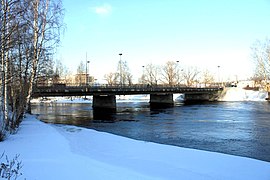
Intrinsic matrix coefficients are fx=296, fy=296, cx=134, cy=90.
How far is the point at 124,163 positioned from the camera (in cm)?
1123

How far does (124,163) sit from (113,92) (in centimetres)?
5286

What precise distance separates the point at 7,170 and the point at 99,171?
2.81 meters

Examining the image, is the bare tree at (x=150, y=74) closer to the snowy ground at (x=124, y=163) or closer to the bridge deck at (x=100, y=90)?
the bridge deck at (x=100, y=90)

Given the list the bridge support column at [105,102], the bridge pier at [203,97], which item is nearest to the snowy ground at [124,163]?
the bridge support column at [105,102]

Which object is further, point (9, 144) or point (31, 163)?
point (9, 144)

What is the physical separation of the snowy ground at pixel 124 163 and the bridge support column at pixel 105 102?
165ft

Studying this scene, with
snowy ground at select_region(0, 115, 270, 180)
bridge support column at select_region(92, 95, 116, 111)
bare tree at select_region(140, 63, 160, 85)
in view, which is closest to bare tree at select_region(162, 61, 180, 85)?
bare tree at select_region(140, 63, 160, 85)

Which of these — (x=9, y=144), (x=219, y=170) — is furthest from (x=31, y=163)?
(x=219, y=170)

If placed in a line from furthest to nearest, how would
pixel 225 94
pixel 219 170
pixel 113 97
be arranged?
pixel 225 94 < pixel 113 97 < pixel 219 170

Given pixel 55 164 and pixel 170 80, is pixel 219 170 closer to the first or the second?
pixel 55 164

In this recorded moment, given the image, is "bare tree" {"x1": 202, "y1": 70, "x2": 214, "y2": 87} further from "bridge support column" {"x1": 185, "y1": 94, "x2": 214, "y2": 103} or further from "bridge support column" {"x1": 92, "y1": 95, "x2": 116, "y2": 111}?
"bridge support column" {"x1": 92, "y1": 95, "x2": 116, "y2": 111}

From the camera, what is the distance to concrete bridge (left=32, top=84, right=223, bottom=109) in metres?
53.9

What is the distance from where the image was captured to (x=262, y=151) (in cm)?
1568

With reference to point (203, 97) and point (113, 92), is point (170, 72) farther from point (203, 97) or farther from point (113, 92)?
point (113, 92)
